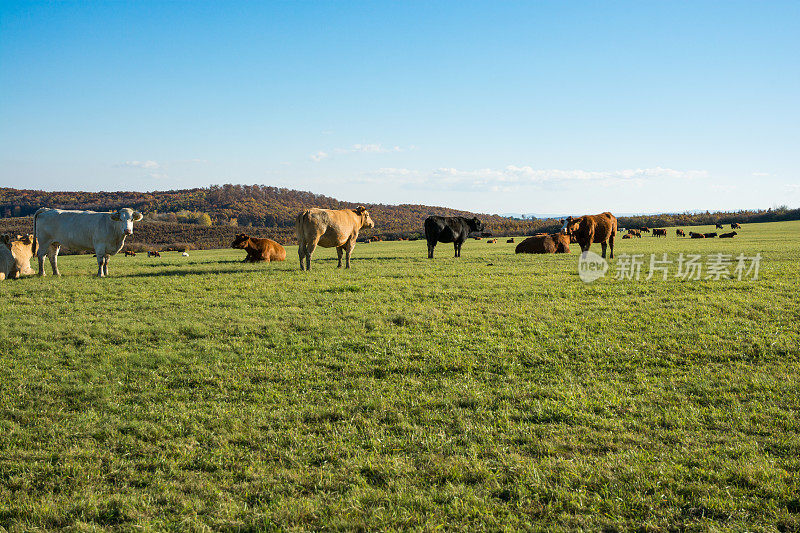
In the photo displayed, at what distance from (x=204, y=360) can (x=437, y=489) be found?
491 cm

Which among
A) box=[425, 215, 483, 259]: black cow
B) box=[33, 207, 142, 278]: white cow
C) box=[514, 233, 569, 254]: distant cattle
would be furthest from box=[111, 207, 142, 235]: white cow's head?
box=[514, 233, 569, 254]: distant cattle

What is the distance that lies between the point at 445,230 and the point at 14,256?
1920cm

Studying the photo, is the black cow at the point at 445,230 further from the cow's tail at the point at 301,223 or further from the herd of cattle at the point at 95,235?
the cow's tail at the point at 301,223

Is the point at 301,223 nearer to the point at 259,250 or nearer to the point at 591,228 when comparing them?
the point at 259,250

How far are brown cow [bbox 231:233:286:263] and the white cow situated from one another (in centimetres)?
590

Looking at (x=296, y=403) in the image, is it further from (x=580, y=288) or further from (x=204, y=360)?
(x=580, y=288)

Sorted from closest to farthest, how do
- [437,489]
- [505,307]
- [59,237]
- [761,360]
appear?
[437,489], [761,360], [505,307], [59,237]

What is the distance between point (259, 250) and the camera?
22531 millimetres

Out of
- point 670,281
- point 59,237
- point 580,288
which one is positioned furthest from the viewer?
point 59,237

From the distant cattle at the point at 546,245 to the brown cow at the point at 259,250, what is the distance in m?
13.7

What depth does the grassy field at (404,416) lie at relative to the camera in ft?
12.3

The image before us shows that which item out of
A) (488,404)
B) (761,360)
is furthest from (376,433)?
(761,360)

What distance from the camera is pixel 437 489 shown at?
397 cm

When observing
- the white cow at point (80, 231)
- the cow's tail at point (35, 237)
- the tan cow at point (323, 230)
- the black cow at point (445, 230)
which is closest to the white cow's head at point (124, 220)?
the white cow at point (80, 231)
